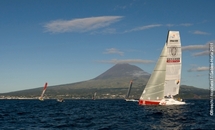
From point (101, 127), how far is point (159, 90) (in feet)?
226

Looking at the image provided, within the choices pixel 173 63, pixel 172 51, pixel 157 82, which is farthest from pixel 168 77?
pixel 172 51

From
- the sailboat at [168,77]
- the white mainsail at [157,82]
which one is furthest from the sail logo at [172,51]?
the white mainsail at [157,82]

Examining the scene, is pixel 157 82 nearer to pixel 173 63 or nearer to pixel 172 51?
pixel 173 63

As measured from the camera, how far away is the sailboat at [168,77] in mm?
112625

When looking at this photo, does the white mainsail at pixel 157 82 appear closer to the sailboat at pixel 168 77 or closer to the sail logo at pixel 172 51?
the sailboat at pixel 168 77

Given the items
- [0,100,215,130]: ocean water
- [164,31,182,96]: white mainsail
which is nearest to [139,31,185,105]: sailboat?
[164,31,182,96]: white mainsail

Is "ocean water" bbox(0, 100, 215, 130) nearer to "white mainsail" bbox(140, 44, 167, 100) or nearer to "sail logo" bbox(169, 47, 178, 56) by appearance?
"white mainsail" bbox(140, 44, 167, 100)

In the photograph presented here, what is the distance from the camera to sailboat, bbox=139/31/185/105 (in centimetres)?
11262

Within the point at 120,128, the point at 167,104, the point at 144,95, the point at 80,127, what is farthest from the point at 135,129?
the point at 144,95

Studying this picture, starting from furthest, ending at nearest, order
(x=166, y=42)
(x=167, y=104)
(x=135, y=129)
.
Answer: (x=166, y=42), (x=167, y=104), (x=135, y=129)

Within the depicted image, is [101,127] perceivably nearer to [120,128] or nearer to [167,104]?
[120,128]

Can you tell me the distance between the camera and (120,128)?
151ft

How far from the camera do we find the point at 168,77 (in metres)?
114

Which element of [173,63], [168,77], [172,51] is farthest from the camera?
[168,77]
